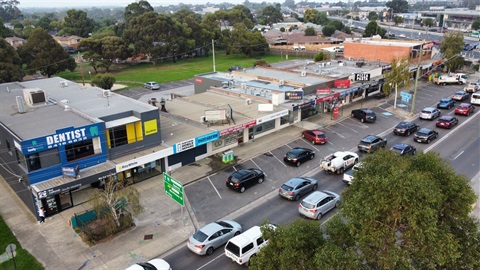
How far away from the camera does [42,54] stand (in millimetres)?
71750

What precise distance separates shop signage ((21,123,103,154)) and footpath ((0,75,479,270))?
4811mm

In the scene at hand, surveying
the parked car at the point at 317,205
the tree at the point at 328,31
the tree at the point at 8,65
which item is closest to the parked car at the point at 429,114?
the parked car at the point at 317,205

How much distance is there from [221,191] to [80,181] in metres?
10.1

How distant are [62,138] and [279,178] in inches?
653

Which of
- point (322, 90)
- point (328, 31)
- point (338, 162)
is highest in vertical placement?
point (328, 31)

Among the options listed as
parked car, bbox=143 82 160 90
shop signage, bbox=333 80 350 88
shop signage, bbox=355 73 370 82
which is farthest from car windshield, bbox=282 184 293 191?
parked car, bbox=143 82 160 90

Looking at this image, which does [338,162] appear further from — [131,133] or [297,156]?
[131,133]

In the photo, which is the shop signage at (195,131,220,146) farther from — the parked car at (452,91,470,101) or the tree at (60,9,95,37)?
the tree at (60,9,95,37)

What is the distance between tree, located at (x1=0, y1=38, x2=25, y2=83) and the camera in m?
59.5

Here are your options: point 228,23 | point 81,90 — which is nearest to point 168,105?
point 81,90

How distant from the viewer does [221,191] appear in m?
28.6

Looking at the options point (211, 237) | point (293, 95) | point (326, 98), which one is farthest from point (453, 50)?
point (211, 237)

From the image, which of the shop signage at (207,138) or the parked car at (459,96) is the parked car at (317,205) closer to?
the shop signage at (207,138)

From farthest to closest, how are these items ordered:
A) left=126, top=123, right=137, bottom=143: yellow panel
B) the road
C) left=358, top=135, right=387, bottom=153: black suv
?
left=358, top=135, right=387, bottom=153: black suv
left=126, top=123, right=137, bottom=143: yellow panel
the road
